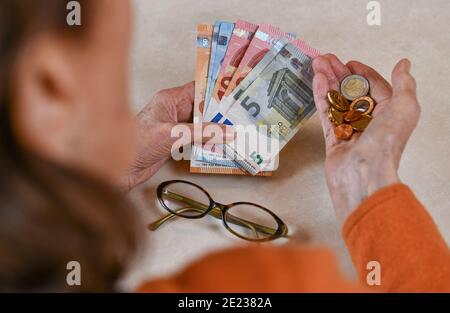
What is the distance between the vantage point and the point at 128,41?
497 mm

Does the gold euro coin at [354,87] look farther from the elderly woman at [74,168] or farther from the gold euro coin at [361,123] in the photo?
the elderly woman at [74,168]

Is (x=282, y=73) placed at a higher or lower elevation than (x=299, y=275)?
higher

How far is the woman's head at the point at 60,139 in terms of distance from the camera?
0.39 m

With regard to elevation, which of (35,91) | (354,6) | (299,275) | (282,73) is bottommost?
(299,275)

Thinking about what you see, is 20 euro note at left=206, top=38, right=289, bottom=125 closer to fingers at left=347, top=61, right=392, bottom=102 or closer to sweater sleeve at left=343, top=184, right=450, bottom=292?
fingers at left=347, top=61, right=392, bottom=102

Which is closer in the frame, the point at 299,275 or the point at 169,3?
the point at 299,275

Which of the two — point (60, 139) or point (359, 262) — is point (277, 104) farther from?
point (60, 139)

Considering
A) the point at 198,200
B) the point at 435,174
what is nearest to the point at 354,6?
the point at 435,174

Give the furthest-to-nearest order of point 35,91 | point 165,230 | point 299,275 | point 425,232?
point 165,230 → point 425,232 → point 299,275 → point 35,91

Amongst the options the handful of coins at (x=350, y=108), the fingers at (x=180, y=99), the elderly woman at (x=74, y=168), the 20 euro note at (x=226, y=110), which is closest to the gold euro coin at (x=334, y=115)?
the handful of coins at (x=350, y=108)

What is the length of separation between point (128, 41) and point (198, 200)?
A: 432mm

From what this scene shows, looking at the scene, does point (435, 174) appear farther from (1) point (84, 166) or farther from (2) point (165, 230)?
(1) point (84, 166)

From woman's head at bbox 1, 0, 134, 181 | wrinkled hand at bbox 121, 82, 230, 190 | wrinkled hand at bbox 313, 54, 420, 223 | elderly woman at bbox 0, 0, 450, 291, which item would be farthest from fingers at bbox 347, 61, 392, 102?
woman's head at bbox 1, 0, 134, 181

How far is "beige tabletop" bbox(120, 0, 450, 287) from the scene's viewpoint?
0.87m
